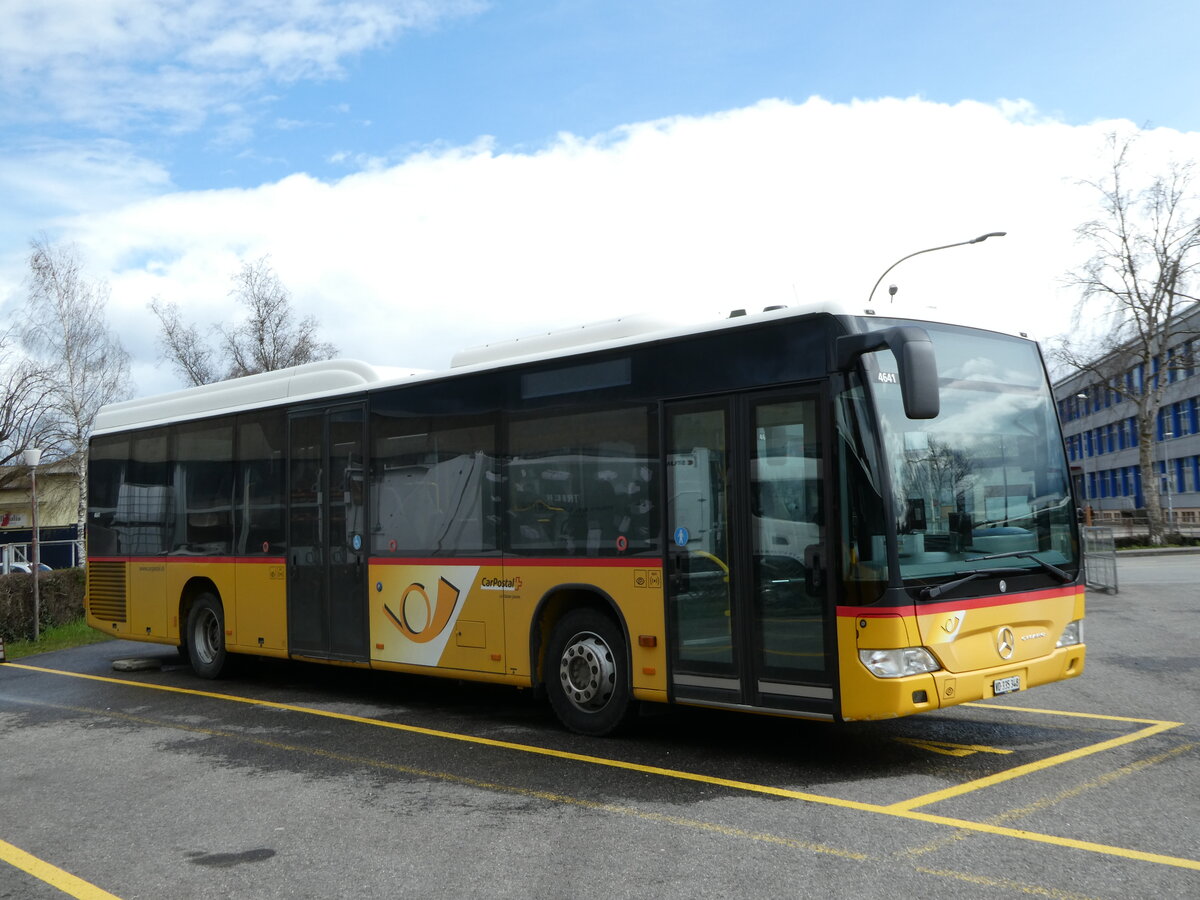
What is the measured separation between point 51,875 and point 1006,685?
565 centimetres

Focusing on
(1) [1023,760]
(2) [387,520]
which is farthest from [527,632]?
(1) [1023,760]

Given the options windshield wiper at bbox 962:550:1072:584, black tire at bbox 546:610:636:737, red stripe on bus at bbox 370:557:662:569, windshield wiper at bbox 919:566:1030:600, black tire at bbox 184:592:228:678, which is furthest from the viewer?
black tire at bbox 184:592:228:678

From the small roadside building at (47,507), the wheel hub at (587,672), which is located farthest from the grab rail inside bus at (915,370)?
the small roadside building at (47,507)

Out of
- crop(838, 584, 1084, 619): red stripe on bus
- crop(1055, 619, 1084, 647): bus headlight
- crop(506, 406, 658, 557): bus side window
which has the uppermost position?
crop(506, 406, 658, 557): bus side window

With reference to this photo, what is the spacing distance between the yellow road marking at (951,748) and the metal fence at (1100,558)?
15198 millimetres

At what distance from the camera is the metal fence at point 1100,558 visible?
866 inches

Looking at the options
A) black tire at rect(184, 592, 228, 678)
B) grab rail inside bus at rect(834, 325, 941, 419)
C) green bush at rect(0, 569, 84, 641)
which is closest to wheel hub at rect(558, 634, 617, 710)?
grab rail inside bus at rect(834, 325, 941, 419)

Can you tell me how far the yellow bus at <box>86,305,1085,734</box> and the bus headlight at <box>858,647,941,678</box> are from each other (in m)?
0.02

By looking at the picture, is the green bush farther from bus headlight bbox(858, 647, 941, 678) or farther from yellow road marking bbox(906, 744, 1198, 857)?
yellow road marking bbox(906, 744, 1198, 857)

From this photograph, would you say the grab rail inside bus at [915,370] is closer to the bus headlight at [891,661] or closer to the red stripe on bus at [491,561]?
the bus headlight at [891,661]

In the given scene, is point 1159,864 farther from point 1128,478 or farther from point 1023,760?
point 1128,478

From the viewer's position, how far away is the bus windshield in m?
7.18

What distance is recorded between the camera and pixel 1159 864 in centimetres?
527

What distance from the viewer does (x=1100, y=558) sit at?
22.4 m
